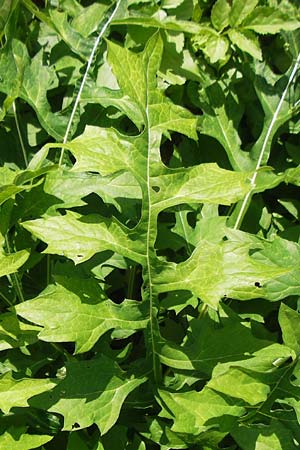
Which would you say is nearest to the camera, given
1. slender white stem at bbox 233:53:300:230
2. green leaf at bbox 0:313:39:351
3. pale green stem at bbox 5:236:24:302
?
green leaf at bbox 0:313:39:351

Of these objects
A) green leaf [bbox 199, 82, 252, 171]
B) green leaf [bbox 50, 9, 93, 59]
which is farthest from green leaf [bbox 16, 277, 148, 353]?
green leaf [bbox 50, 9, 93, 59]

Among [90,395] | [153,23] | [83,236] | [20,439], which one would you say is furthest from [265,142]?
[20,439]

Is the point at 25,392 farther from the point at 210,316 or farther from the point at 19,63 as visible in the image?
the point at 19,63

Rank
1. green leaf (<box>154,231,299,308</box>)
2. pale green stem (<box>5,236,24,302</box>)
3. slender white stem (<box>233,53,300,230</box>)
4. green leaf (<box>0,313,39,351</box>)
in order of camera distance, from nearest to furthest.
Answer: green leaf (<box>154,231,299,308</box>) < green leaf (<box>0,313,39,351</box>) < pale green stem (<box>5,236,24,302</box>) < slender white stem (<box>233,53,300,230</box>)

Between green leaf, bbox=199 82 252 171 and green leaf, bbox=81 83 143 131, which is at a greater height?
green leaf, bbox=81 83 143 131

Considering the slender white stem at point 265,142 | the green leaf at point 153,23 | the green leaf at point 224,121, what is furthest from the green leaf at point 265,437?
the green leaf at point 153,23

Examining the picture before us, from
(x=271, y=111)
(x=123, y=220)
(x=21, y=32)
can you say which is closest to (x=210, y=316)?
(x=123, y=220)

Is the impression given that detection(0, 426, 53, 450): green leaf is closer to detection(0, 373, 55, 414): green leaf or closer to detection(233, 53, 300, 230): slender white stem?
detection(0, 373, 55, 414): green leaf

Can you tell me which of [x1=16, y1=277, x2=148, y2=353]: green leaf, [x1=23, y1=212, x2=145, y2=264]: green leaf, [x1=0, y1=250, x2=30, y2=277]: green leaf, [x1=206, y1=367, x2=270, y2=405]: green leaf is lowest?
[x1=206, y1=367, x2=270, y2=405]: green leaf
